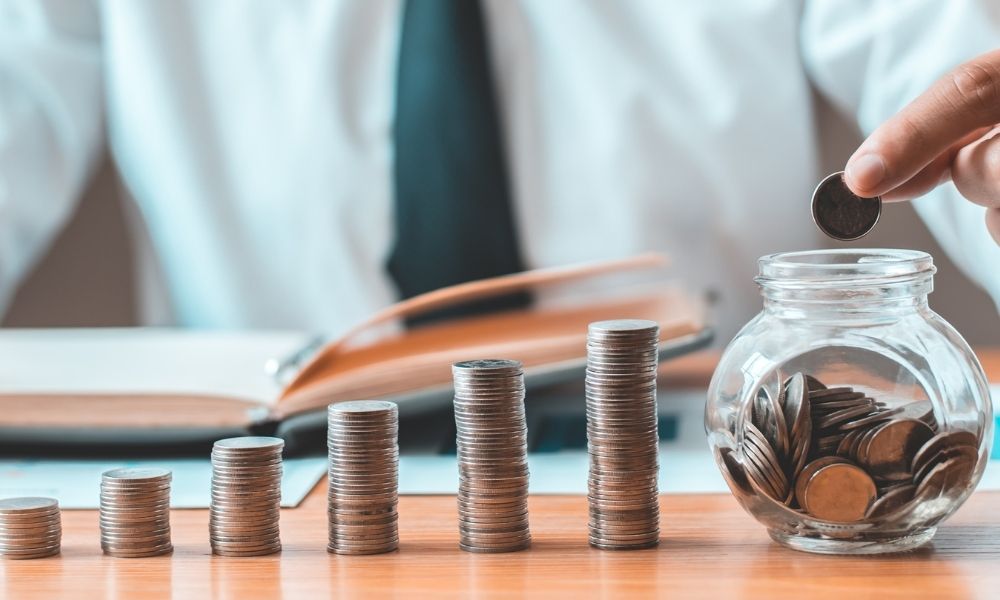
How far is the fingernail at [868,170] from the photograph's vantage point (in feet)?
1.76

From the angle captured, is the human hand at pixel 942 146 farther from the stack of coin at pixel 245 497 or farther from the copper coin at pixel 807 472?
the stack of coin at pixel 245 497

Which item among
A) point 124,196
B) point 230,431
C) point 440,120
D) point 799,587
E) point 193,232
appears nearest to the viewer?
point 799,587

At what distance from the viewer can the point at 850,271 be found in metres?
0.52

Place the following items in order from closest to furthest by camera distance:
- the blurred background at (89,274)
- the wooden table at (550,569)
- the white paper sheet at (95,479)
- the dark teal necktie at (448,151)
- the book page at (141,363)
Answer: the wooden table at (550,569), the white paper sheet at (95,479), the book page at (141,363), the dark teal necktie at (448,151), the blurred background at (89,274)

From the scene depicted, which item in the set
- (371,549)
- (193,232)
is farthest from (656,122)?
(371,549)

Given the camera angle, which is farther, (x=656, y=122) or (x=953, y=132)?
(x=656, y=122)

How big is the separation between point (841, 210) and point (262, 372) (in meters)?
0.49

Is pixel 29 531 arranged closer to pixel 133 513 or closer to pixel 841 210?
pixel 133 513

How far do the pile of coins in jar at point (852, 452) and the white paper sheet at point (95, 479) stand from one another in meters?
0.29

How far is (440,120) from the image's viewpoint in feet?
3.91

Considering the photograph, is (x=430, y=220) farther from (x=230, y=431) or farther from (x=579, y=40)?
(x=230, y=431)

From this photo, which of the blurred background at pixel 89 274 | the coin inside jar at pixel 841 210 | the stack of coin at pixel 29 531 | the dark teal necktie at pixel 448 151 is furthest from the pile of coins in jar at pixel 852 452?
the blurred background at pixel 89 274

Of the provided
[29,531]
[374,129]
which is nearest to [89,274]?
[374,129]

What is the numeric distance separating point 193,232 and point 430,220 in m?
0.33
